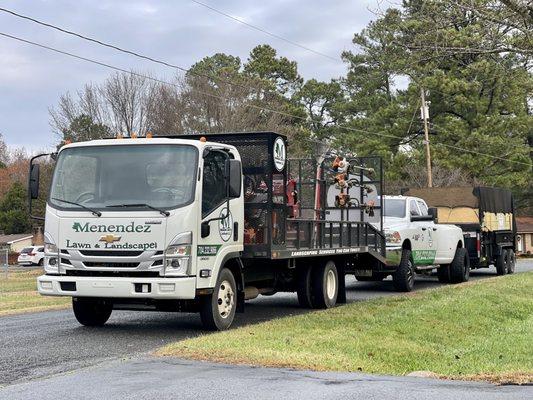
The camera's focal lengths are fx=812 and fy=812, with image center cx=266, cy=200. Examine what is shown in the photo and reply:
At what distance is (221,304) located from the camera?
1178 centimetres

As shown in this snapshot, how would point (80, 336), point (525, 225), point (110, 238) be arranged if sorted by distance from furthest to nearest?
point (525, 225)
point (80, 336)
point (110, 238)

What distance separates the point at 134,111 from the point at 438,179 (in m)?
19.7

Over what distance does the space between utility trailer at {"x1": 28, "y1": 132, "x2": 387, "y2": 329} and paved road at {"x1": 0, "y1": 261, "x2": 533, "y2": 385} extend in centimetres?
49

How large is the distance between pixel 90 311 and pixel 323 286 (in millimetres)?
4504

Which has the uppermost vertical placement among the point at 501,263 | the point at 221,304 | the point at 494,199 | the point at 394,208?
the point at 494,199

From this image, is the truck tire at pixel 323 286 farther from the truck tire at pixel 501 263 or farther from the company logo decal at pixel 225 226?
the truck tire at pixel 501 263

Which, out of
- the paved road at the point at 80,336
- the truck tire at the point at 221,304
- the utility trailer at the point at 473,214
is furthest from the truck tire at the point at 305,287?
the utility trailer at the point at 473,214

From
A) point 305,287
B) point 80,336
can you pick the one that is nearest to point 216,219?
point 80,336

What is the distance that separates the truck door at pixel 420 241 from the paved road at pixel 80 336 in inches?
159

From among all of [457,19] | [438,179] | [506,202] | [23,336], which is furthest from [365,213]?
[438,179]

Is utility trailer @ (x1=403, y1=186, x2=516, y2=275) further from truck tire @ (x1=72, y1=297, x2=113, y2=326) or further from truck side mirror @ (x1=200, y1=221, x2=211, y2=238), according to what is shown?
truck side mirror @ (x1=200, y1=221, x2=211, y2=238)

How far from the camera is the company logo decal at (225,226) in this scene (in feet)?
37.8

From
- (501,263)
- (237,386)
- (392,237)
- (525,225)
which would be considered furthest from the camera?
(525,225)

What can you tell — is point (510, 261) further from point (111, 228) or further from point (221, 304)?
point (111, 228)
